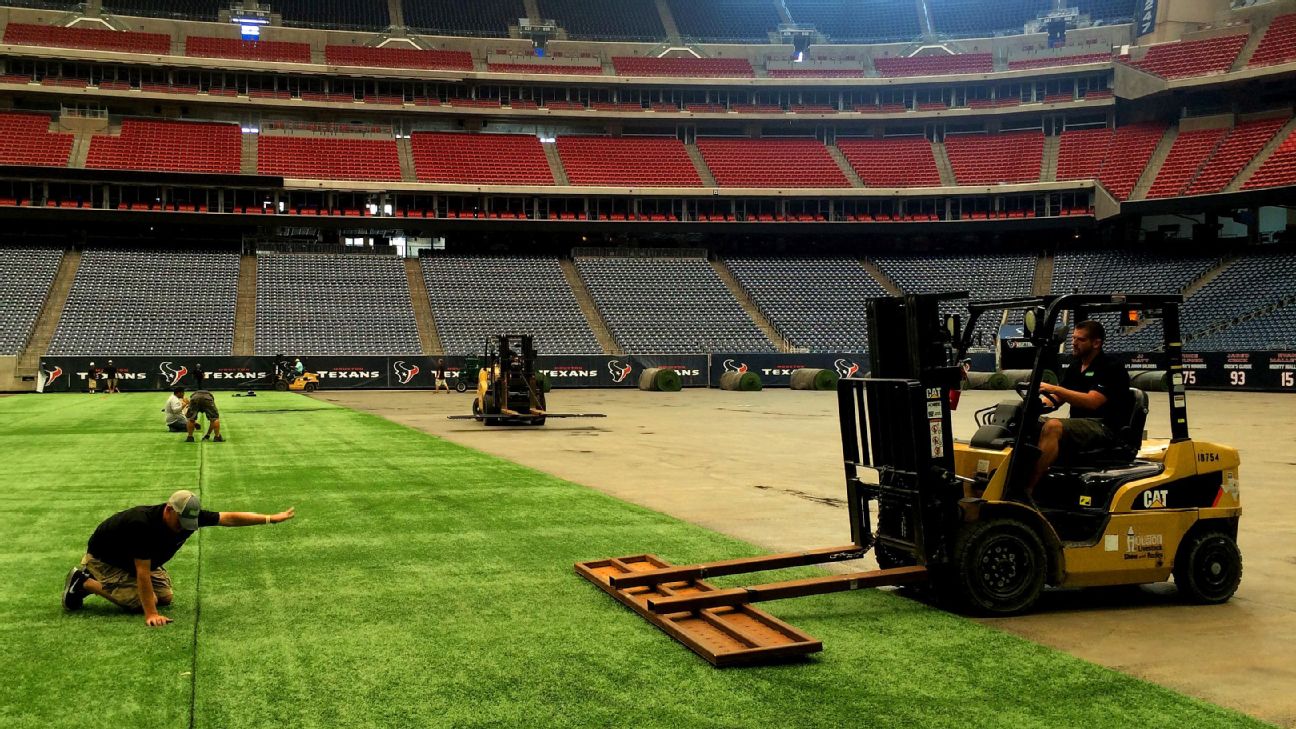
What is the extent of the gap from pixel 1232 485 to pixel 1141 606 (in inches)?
49.4

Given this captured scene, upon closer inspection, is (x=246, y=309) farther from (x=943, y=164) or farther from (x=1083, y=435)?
(x=1083, y=435)

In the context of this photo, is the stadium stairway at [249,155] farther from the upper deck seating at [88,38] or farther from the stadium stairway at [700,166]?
the stadium stairway at [700,166]

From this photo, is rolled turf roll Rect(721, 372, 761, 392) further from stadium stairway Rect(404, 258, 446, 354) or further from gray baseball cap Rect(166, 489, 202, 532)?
gray baseball cap Rect(166, 489, 202, 532)

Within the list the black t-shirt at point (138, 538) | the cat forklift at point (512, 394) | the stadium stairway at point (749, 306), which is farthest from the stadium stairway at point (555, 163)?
the black t-shirt at point (138, 538)

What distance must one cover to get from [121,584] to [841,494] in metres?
8.91

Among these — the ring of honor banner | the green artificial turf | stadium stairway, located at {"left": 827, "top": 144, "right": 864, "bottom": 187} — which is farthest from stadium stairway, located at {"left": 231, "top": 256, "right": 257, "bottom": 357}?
the green artificial turf

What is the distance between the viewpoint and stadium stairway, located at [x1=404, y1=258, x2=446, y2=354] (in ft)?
174

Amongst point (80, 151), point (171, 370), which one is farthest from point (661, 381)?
point (80, 151)

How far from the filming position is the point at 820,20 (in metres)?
75.8

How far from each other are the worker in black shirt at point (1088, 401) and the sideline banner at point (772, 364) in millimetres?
44389

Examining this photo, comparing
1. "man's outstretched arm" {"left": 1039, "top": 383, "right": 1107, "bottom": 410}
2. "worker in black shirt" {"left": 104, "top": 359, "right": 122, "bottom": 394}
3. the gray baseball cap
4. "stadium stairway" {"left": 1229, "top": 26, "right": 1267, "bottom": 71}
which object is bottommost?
the gray baseball cap

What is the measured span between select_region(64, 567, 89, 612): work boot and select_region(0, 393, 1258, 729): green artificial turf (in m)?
0.15

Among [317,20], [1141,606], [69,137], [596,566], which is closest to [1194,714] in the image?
[1141,606]

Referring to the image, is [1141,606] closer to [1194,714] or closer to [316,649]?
[1194,714]
